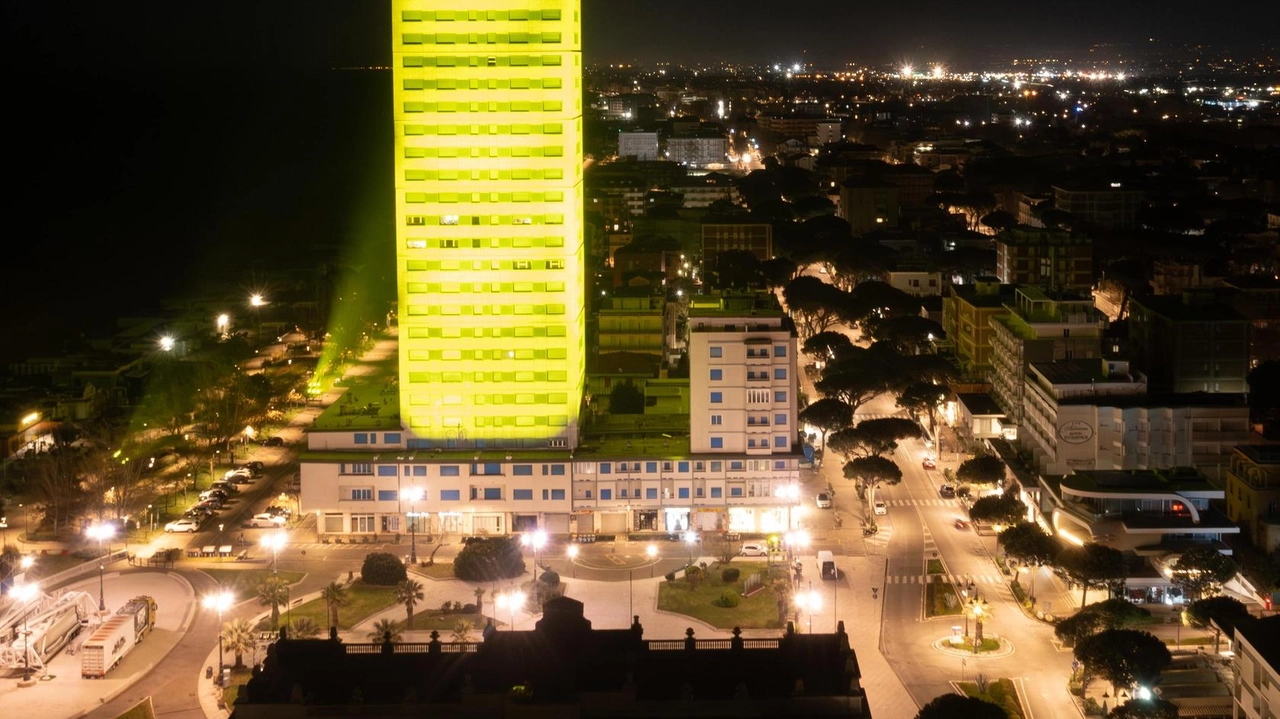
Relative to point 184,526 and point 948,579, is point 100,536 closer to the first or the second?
point 184,526

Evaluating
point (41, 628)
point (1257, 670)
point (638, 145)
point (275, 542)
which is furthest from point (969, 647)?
point (638, 145)

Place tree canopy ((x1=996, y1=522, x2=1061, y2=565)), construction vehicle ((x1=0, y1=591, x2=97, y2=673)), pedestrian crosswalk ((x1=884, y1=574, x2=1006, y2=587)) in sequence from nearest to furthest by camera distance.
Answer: construction vehicle ((x1=0, y1=591, x2=97, y2=673)), tree canopy ((x1=996, y1=522, x2=1061, y2=565)), pedestrian crosswalk ((x1=884, y1=574, x2=1006, y2=587))

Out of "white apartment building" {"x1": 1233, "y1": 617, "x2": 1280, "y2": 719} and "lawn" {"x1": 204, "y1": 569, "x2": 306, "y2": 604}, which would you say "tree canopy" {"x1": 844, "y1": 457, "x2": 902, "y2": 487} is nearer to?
"white apartment building" {"x1": 1233, "y1": 617, "x2": 1280, "y2": 719}

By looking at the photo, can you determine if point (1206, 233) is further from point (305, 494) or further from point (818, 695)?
point (818, 695)

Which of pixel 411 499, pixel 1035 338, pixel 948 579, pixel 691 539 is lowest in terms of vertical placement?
pixel 948 579

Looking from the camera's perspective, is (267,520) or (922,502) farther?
(922,502)

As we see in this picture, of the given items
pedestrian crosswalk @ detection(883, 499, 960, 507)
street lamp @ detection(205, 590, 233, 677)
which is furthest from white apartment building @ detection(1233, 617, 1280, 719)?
street lamp @ detection(205, 590, 233, 677)

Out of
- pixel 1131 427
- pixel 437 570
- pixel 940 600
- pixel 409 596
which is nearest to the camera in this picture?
pixel 409 596

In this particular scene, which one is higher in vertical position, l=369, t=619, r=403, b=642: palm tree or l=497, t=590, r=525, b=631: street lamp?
l=497, t=590, r=525, b=631: street lamp
